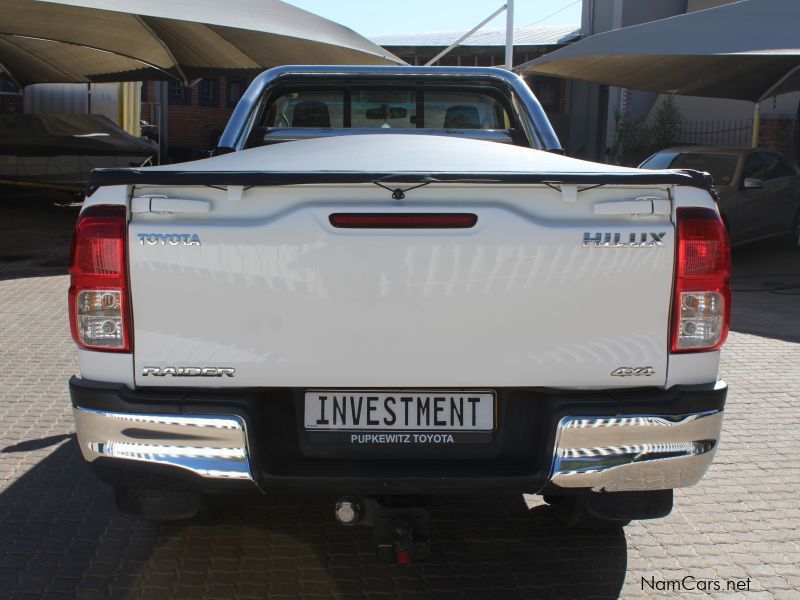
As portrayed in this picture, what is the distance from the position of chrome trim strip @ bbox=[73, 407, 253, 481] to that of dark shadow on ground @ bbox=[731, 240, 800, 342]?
6.80 metres

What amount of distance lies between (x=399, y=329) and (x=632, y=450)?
82cm

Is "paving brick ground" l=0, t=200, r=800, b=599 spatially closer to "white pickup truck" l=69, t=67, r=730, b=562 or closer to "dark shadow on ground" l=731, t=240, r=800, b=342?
"white pickup truck" l=69, t=67, r=730, b=562

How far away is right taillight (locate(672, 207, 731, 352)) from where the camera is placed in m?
3.00

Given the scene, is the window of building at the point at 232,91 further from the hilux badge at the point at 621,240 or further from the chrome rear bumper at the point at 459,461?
the hilux badge at the point at 621,240

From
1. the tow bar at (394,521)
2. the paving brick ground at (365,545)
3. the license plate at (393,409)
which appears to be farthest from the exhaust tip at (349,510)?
the paving brick ground at (365,545)

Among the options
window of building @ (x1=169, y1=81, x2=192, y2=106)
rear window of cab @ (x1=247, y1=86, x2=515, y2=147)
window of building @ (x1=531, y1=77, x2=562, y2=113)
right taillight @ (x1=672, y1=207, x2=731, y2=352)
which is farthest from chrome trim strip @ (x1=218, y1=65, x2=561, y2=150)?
window of building @ (x1=531, y1=77, x2=562, y2=113)

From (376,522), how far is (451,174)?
3.71 ft

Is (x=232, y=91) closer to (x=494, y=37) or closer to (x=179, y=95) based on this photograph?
(x=179, y=95)

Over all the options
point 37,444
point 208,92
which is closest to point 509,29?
point 208,92

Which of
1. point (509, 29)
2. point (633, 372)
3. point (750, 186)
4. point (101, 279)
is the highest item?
point (509, 29)

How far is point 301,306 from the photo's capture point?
294 centimetres

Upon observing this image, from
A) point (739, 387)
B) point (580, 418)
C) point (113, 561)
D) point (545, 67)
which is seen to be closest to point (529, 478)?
point (580, 418)

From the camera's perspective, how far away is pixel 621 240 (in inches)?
116

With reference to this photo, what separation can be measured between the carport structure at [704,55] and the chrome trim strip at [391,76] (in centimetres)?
926
